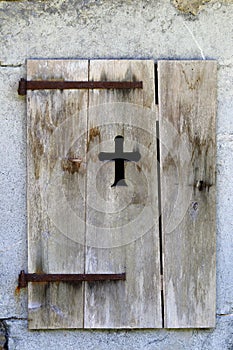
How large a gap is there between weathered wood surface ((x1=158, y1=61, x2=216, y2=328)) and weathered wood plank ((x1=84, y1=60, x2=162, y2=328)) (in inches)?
2.3

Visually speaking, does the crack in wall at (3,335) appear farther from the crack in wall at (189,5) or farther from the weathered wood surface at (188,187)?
the crack in wall at (189,5)

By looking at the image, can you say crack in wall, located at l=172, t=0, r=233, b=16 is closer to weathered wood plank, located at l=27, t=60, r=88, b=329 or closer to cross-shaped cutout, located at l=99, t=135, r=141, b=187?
weathered wood plank, located at l=27, t=60, r=88, b=329

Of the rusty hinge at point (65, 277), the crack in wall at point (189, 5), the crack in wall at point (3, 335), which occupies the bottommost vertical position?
the crack in wall at point (3, 335)

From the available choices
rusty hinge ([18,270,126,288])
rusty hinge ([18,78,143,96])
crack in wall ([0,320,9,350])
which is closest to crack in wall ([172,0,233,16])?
rusty hinge ([18,78,143,96])

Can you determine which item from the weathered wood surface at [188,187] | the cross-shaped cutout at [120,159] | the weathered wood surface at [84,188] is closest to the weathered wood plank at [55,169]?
the weathered wood surface at [84,188]

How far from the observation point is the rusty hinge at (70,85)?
9.83 ft

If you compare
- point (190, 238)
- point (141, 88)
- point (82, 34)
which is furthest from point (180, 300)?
point (82, 34)

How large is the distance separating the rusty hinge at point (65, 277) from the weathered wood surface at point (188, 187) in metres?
0.26

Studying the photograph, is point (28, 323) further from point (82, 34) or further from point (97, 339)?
point (82, 34)

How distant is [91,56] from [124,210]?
748 mm

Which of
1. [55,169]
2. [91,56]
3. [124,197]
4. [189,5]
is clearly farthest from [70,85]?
[189,5]

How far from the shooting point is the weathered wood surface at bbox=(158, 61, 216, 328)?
3.05 metres

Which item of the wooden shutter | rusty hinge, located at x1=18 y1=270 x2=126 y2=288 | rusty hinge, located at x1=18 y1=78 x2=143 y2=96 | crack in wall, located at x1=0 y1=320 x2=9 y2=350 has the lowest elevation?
crack in wall, located at x1=0 y1=320 x2=9 y2=350

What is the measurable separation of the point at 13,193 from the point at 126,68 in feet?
2.62
